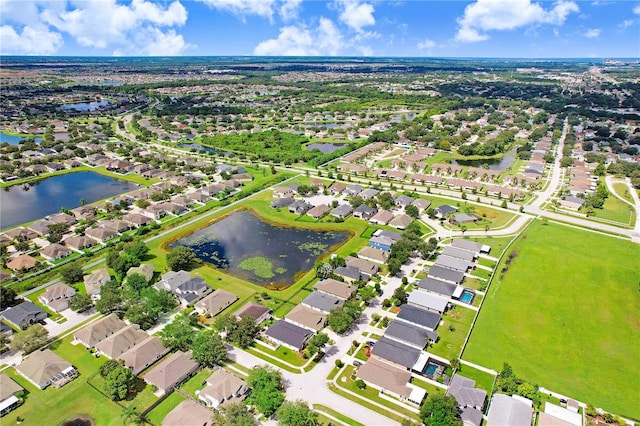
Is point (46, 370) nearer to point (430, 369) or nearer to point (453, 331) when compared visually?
point (430, 369)

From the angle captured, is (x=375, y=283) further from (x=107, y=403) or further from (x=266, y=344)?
(x=107, y=403)

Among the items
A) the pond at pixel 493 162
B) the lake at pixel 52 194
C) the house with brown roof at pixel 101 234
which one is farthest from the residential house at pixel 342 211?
the lake at pixel 52 194

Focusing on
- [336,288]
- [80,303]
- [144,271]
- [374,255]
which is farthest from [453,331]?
[80,303]

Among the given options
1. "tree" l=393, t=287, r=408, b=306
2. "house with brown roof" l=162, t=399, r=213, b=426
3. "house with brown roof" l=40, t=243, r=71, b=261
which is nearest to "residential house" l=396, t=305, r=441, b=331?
"tree" l=393, t=287, r=408, b=306

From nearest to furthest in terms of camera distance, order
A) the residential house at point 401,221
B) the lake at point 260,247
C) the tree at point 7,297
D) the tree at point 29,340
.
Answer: the tree at point 29,340 < the tree at point 7,297 < the lake at point 260,247 < the residential house at point 401,221

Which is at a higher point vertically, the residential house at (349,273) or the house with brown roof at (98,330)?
the residential house at (349,273)

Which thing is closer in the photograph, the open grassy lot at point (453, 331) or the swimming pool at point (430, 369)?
the swimming pool at point (430, 369)

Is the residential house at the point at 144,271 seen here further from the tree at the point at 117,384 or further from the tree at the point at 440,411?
the tree at the point at 440,411

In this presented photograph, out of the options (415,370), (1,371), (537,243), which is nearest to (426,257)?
(537,243)
